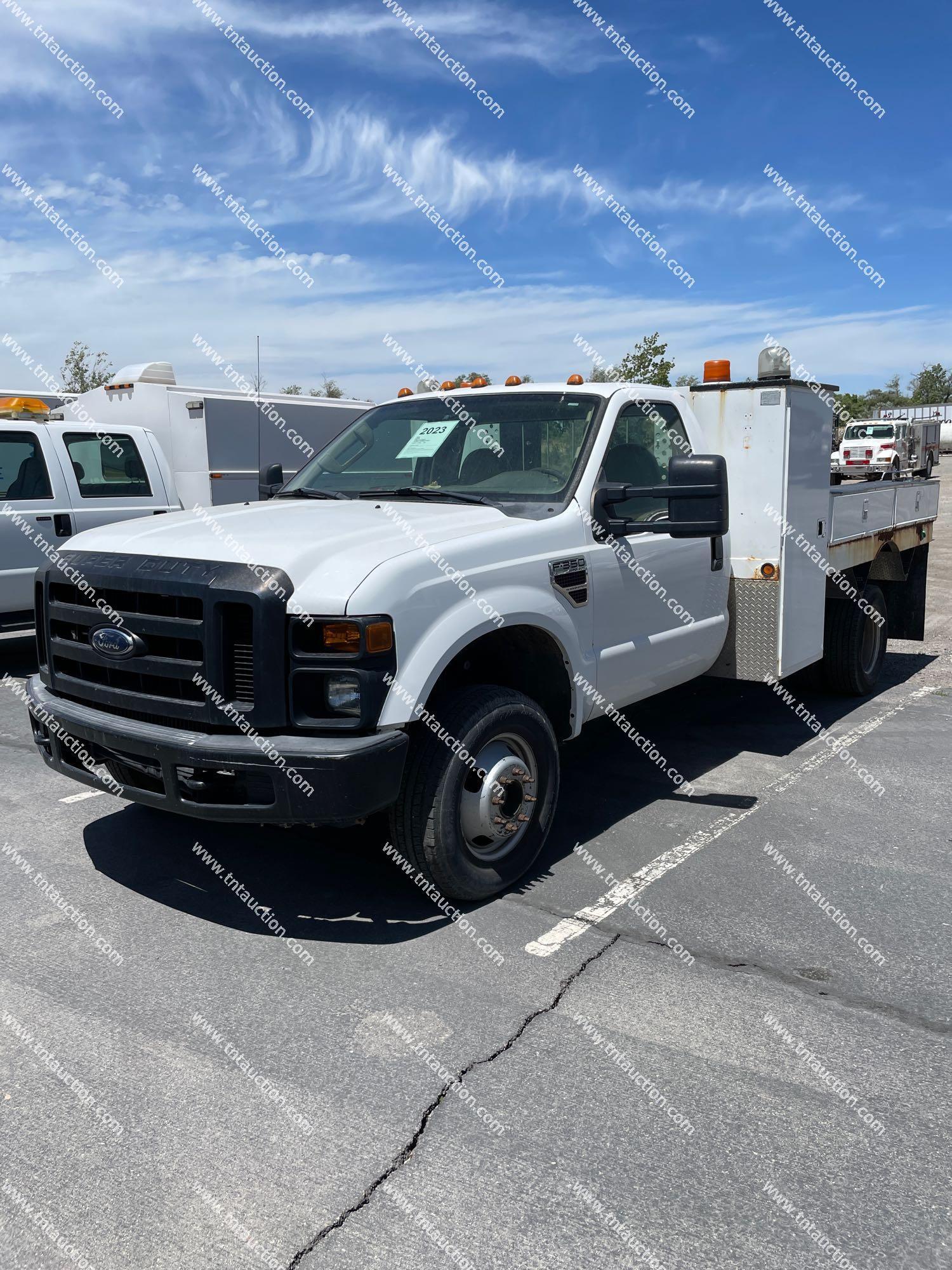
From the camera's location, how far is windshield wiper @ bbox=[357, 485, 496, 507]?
4555 millimetres

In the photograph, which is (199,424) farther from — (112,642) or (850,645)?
(112,642)

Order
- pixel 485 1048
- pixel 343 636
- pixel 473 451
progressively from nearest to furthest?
pixel 485 1048
pixel 343 636
pixel 473 451

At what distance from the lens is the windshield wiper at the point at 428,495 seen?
14.9 feet

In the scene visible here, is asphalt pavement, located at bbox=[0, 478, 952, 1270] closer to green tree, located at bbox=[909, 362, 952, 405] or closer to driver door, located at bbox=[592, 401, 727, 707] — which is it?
driver door, located at bbox=[592, 401, 727, 707]

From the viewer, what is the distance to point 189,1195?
2.50m

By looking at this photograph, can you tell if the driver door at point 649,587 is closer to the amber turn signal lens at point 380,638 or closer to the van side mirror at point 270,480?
the amber turn signal lens at point 380,638

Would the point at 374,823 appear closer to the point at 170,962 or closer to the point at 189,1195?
the point at 170,962

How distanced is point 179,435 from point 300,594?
9435 mm

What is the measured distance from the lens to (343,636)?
3402 mm

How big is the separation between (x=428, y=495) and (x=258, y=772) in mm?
1724

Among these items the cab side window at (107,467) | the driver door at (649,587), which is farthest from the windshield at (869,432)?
the driver door at (649,587)

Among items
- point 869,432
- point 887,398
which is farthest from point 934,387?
point 869,432

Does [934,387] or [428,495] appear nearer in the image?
[428,495]

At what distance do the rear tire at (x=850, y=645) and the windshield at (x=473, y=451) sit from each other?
3185 mm
